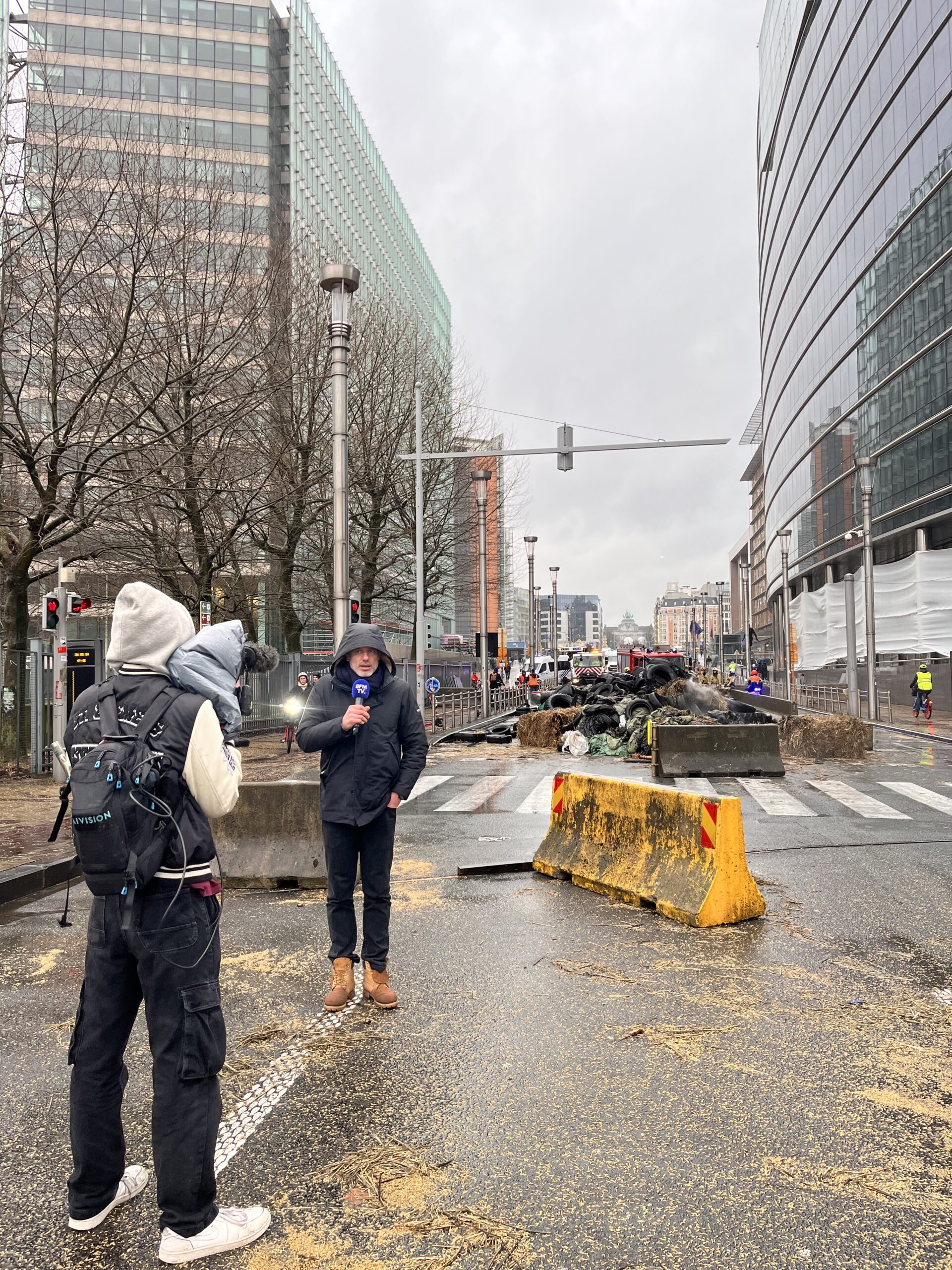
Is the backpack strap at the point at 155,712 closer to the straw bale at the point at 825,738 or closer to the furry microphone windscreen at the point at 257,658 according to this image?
the furry microphone windscreen at the point at 257,658

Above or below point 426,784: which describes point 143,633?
above

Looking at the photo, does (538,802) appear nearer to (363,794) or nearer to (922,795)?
(922,795)

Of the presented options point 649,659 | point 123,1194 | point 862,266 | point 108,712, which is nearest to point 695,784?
point 123,1194

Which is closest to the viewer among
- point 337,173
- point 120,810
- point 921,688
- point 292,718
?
point 120,810

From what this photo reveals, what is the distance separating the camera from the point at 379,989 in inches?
190

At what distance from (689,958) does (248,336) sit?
20182 mm

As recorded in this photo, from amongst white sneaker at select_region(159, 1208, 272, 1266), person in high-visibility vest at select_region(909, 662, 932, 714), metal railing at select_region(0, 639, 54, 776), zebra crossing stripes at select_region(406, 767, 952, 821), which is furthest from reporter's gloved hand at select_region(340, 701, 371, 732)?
person in high-visibility vest at select_region(909, 662, 932, 714)

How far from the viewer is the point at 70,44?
54.1 metres

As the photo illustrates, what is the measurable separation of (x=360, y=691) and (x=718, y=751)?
12.1 meters

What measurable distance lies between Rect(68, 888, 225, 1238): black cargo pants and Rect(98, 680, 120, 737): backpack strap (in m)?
0.50

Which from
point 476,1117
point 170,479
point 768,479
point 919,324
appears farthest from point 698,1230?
point 768,479

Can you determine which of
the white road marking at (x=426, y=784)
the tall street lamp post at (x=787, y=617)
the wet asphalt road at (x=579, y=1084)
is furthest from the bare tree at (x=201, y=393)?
the tall street lamp post at (x=787, y=617)

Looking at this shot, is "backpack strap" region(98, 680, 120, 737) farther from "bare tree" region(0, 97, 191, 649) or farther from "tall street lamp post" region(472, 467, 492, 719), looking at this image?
"tall street lamp post" region(472, 467, 492, 719)

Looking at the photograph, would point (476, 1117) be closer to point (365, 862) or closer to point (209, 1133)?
point (209, 1133)
